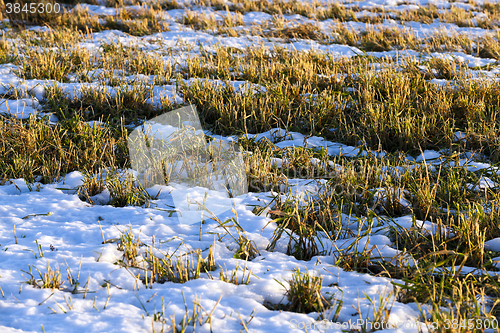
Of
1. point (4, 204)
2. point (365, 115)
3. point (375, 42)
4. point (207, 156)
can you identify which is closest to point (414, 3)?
point (375, 42)

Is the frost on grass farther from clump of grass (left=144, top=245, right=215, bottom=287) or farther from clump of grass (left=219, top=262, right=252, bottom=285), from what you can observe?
clump of grass (left=219, top=262, right=252, bottom=285)

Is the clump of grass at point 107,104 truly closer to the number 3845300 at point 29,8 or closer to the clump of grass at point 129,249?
the clump of grass at point 129,249

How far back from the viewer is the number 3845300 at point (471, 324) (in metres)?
1.52

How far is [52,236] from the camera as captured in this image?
2270mm

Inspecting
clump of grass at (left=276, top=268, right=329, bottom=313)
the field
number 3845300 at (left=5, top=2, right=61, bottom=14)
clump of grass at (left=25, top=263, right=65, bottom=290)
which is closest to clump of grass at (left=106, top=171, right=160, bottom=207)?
the field

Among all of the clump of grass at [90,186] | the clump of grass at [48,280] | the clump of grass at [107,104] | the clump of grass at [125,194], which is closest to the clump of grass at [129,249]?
the clump of grass at [48,280]

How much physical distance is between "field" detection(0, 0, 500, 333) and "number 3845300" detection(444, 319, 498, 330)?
1 centimetres

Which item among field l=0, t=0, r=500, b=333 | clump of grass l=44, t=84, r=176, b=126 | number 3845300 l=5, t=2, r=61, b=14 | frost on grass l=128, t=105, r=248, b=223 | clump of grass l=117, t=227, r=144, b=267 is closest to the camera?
field l=0, t=0, r=500, b=333

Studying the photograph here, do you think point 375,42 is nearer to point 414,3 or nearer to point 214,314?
point 414,3

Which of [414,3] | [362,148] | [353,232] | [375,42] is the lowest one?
[353,232]

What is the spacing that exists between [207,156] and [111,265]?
1545 mm

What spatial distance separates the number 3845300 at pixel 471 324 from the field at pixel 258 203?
0.01 meters

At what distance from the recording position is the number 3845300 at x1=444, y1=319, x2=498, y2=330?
1.52 metres

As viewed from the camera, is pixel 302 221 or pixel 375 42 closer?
pixel 302 221
